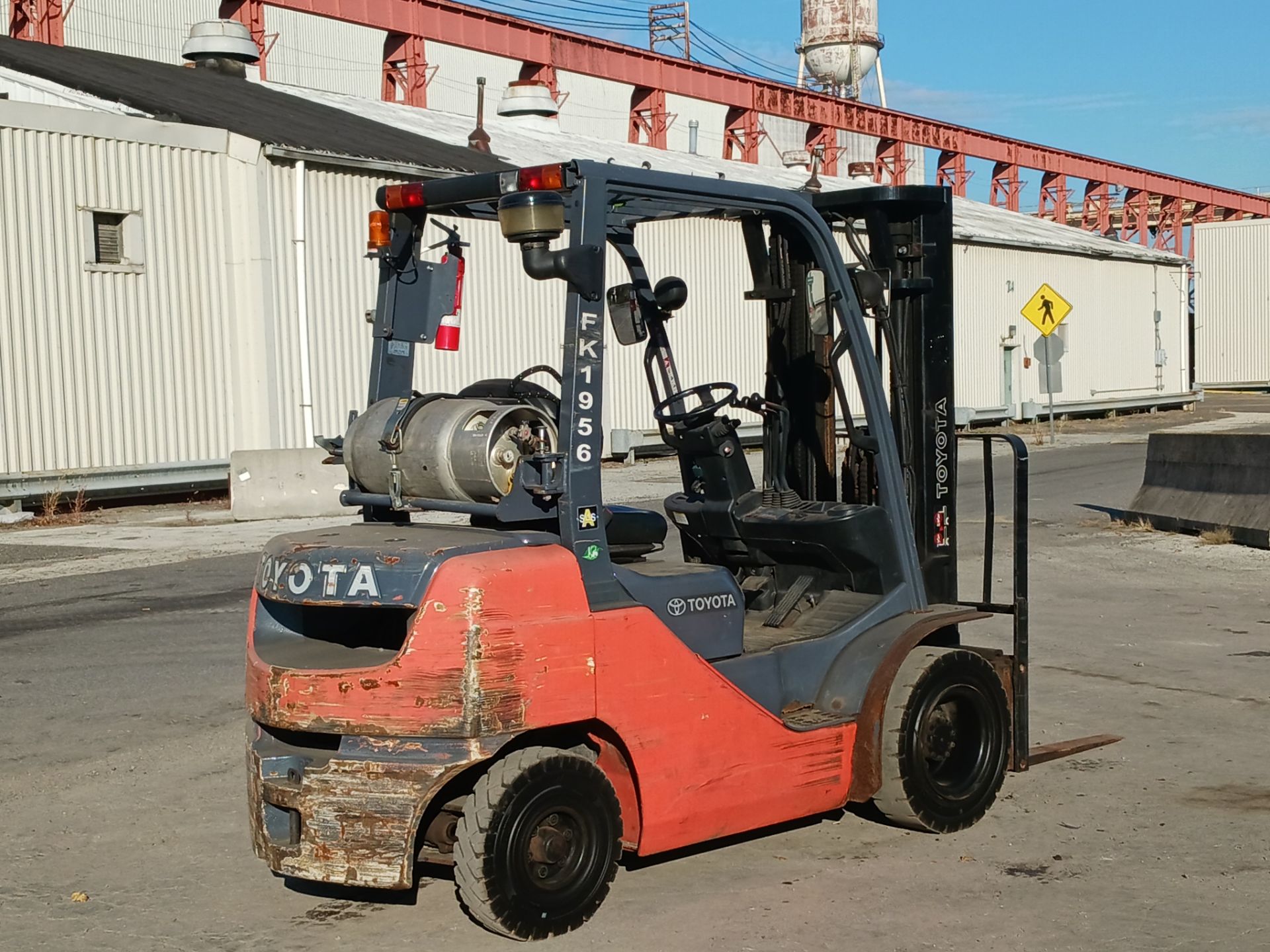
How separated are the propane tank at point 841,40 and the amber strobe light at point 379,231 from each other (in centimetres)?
6838

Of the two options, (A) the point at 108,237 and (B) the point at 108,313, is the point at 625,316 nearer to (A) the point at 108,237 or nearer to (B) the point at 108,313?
(B) the point at 108,313

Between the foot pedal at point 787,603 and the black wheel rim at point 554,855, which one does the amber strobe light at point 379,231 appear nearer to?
the foot pedal at point 787,603

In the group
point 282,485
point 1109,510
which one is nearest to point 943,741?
point 1109,510

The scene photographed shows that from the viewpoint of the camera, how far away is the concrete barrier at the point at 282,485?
2033 centimetres

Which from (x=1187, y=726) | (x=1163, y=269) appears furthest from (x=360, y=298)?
(x=1163, y=269)

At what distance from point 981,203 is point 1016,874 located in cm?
5363

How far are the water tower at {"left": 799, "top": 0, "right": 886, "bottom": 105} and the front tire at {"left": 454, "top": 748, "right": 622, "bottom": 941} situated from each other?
69.5 m

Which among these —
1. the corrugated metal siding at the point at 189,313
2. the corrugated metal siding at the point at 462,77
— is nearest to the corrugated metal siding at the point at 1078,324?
the corrugated metal siding at the point at 189,313

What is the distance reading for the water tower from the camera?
7125 centimetres

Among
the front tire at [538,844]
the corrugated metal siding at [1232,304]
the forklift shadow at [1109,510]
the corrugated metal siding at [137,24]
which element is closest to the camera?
the front tire at [538,844]

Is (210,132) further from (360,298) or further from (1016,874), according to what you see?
(1016,874)

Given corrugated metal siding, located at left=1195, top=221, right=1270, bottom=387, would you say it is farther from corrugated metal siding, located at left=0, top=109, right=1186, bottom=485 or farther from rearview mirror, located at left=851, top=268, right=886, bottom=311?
rearview mirror, located at left=851, top=268, right=886, bottom=311

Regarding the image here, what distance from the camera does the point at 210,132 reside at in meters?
23.0

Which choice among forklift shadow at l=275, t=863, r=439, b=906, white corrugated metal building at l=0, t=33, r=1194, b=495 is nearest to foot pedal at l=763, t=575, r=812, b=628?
forklift shadow at l=275, t=863, r=439, b=906
